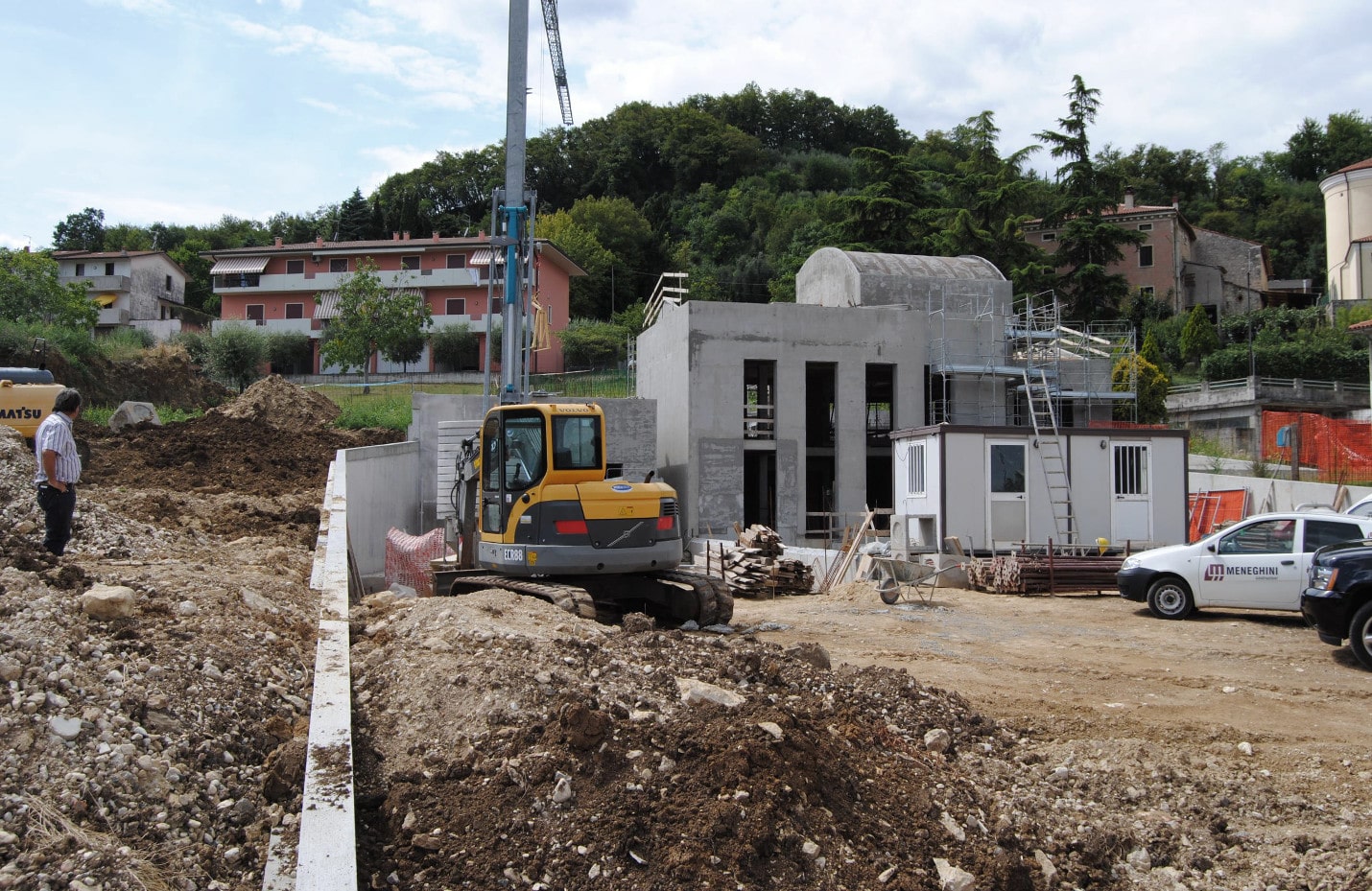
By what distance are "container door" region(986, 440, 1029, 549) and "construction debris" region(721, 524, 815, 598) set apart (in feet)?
13.2

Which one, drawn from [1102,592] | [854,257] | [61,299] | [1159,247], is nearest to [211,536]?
[1102,592]

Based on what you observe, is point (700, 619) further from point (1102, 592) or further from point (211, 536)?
point (1102, 592)

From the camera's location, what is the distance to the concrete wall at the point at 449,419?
2814cm

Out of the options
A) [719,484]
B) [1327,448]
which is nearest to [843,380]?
[719,484]

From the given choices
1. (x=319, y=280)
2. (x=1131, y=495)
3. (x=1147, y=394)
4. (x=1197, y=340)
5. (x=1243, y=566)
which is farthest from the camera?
(x=319, y=280)

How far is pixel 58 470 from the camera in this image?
10.0m

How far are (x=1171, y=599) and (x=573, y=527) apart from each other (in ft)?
29.5

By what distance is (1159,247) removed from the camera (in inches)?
2613

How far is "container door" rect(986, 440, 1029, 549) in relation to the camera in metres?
22.4

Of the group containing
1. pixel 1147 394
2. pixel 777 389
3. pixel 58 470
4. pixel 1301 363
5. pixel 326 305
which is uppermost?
pixel 326 305

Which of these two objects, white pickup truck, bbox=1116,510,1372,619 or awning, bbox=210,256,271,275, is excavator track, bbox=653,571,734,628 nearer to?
white pickup truck, bbox=1116,510,1372,619

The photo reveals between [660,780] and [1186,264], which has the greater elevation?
[1186,264]

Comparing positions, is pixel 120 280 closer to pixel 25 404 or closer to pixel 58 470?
pixel 25 404

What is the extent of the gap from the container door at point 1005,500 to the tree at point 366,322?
118 feet
